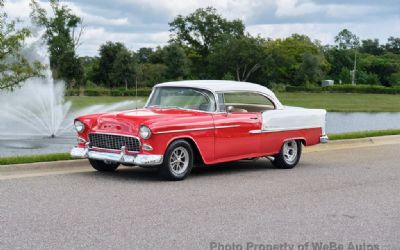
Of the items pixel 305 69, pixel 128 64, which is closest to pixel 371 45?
pixel 305 69

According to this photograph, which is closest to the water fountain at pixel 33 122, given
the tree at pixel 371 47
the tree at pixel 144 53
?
the tree at pixel 144 53

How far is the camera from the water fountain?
18.1 meters

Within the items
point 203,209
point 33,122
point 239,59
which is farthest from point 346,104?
point 203,209

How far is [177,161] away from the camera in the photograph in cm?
1038

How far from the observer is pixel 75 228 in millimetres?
7074

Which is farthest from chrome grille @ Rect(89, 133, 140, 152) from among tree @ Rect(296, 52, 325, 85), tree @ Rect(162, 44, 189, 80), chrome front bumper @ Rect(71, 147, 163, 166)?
tree @ Rect(296, 52, 325, 85)

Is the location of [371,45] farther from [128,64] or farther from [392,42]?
[128,64]

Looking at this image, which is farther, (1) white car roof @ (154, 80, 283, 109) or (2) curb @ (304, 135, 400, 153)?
(2) curb @ (304, 135, 400, 153)

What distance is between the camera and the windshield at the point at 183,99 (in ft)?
37.0

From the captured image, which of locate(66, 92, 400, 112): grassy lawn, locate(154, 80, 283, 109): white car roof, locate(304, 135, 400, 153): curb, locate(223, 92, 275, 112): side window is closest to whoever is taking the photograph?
locate(154, 80, 283, 109): white car roof

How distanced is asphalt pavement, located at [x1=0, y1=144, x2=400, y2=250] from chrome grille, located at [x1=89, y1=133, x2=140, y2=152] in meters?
0.50

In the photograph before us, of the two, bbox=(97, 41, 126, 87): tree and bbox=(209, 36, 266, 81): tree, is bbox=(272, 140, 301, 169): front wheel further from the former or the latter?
bbox=(209, 36, 266, 81): tree

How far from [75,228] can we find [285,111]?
6.15m

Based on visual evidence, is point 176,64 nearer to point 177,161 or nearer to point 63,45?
point 63,45
